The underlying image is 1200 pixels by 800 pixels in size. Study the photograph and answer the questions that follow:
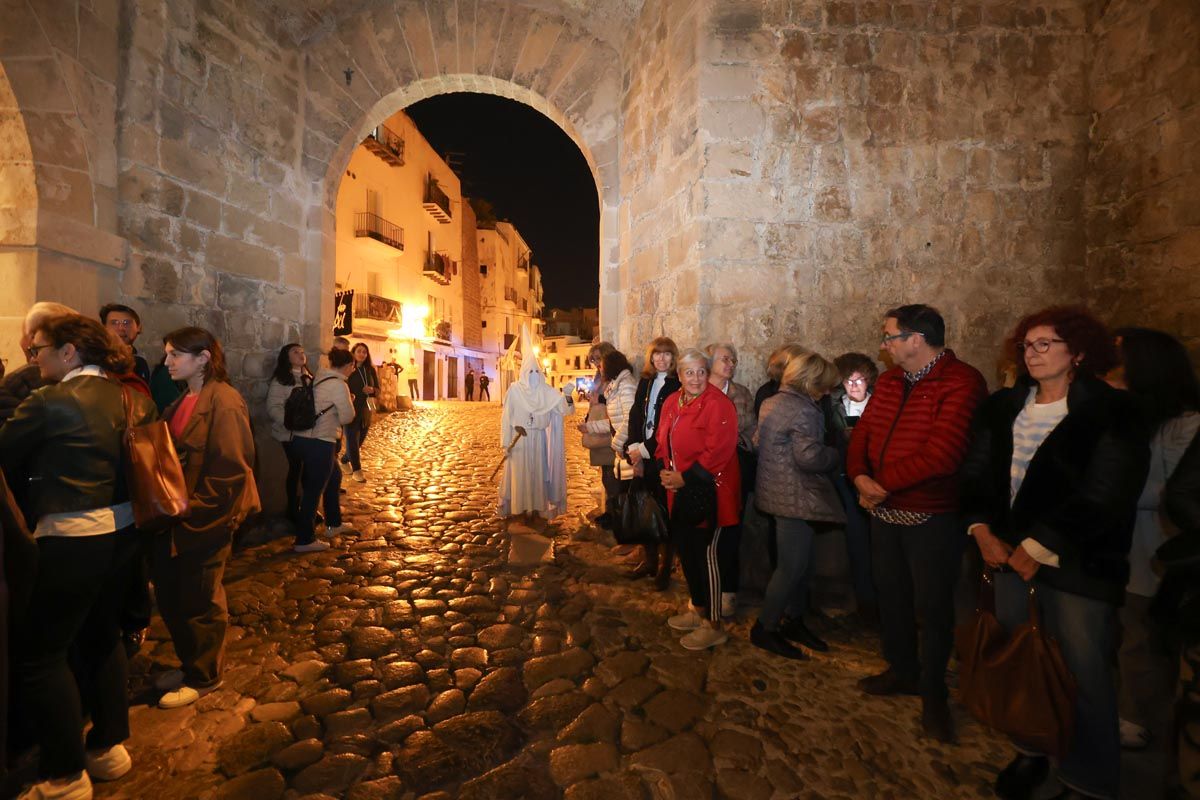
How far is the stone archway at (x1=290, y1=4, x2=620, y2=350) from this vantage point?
5953 mm

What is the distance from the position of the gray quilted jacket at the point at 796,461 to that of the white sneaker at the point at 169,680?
3056 mm

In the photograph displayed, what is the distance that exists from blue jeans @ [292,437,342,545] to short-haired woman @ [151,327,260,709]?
192 cm

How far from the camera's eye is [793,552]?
3100 millimetres

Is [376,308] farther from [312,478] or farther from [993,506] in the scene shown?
[993,506]

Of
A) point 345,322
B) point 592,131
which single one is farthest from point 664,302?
point 345,322

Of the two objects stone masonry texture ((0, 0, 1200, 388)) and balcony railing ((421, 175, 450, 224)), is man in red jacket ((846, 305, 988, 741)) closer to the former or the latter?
stone masonry texture ((0, 0, 1200, 388))

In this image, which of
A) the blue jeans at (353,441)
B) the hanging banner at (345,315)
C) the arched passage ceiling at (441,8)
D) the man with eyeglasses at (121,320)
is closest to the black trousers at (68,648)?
the man with eyeglasses at (121,320)

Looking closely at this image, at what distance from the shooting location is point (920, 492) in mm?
2449

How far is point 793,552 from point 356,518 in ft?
14.2

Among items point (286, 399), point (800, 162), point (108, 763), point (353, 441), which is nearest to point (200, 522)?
point (108, 763)

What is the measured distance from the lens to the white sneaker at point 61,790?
6.40 ft

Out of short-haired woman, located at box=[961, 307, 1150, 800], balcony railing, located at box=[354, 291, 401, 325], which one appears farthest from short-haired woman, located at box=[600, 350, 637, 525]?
balcony railing, located at box=[354, 291, 401, 325]

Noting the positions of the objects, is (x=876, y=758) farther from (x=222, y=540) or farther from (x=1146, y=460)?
(x=222, y=540)

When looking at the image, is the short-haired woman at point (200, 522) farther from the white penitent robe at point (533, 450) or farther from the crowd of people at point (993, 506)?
the white penitent robe at point (533, 450)
